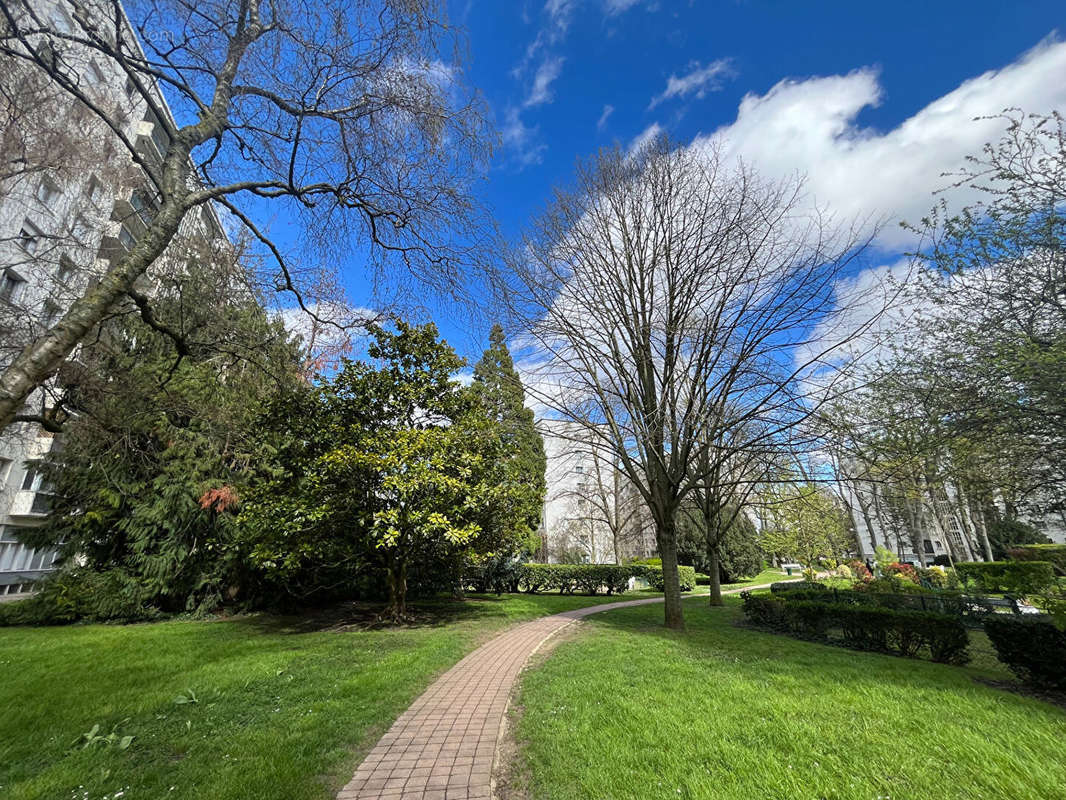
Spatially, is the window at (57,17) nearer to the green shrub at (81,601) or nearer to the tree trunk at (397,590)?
the tree trunk at (397,590)

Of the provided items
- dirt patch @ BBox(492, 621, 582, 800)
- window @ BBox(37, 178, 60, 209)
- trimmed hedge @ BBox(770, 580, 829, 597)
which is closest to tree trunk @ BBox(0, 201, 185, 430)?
dirt patch @ BBox(492, 621, 582, 800)

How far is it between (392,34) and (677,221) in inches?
285

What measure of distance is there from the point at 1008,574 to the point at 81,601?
32551mm

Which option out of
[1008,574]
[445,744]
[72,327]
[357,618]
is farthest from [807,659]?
[1008,574]

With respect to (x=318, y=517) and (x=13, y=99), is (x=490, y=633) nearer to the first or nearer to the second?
(x=318, y=517)

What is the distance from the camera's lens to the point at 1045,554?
21906 mm

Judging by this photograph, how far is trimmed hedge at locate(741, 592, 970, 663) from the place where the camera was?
7.14 m

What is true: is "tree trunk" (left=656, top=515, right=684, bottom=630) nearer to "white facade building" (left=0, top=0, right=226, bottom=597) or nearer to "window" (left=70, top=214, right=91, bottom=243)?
"white facade building" (left=0, top=0, right=226, bottom=597)

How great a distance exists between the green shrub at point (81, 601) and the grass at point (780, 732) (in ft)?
39.1

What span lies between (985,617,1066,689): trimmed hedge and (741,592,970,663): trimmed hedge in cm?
98

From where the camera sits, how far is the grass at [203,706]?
331cm

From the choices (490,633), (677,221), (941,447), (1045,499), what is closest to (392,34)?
(677,221)

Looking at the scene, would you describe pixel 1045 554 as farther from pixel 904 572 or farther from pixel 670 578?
pixel 670 578

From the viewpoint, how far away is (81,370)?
5.94 m
